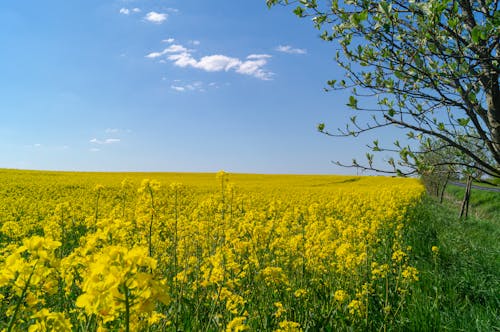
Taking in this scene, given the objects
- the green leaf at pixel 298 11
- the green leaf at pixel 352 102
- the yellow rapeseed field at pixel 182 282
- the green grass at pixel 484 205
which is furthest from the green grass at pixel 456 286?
the green grass at pixel 484 205

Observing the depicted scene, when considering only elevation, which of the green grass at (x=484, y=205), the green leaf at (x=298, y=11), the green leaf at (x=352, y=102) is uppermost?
the green leaf at (x=298, y=11)

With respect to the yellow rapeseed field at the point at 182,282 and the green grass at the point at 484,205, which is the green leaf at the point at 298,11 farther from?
the green grass at the point at 484,205

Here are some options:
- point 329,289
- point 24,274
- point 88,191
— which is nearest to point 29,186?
point 88,191

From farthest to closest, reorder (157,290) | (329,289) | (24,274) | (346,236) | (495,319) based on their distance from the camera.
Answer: (346,236) → (329,289) → (495,319) → (24,274) → (157,290)

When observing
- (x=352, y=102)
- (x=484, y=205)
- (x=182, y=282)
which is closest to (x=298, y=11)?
(x=352, y=102)

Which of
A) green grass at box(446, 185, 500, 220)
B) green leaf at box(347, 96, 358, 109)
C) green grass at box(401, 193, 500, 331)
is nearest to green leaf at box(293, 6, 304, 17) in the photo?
green leaf at box(347, 96, 358, 109)

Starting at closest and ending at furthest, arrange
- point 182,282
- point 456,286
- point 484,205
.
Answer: point 182,282
point 456,286
point 484,205

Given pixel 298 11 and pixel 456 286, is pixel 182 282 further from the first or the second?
pixel 456 286

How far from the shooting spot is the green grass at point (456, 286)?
439 centimetres

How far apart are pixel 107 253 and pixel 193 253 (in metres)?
4.63

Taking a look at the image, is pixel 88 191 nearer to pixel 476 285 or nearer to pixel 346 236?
pixel 346 236

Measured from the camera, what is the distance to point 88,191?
21656 millimetres

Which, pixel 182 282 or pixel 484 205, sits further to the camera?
pixel 484 205

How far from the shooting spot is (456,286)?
566cm
